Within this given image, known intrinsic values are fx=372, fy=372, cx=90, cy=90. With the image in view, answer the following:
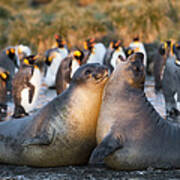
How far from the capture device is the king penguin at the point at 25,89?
293 inches

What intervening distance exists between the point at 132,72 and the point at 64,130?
87 cm

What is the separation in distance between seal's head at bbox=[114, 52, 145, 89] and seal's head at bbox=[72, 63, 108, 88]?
136 mm

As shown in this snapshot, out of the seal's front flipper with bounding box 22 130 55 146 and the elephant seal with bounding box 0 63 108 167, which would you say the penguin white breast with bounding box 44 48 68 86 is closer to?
the elephant seal with bounding box 0 63 108 167

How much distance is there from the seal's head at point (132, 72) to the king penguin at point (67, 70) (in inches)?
168

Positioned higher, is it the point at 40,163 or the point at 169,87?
the point at 169,87

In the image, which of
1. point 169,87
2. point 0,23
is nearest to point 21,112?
point 169,87

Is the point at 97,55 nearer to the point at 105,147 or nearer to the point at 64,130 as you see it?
the point at 64,130

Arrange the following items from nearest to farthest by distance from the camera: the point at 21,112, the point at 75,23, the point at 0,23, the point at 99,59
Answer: the point at 21,112, the point at 99,59, the point at 75,23, the point at 0,23

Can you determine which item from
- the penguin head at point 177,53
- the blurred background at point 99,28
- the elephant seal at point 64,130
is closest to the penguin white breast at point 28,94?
the penguin head at point 177,53

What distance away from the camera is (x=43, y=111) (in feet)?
12.2

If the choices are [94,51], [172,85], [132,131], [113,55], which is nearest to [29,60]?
[172,85]

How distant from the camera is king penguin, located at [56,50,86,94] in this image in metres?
7.93

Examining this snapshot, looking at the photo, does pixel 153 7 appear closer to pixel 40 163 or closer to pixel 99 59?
pixel 99 59

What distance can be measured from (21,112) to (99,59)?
18.6 ft
